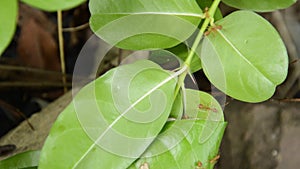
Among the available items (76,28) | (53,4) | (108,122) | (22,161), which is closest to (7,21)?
(53,4)

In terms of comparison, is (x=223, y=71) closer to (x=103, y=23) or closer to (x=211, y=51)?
(x=211, y=51)

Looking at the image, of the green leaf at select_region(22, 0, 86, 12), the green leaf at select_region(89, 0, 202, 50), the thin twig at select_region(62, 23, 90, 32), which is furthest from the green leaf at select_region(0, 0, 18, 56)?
the thin twig at select_region(62, 23, 90, 32)

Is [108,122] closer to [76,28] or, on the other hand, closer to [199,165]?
[199,165]

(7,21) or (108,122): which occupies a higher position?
(7,21)

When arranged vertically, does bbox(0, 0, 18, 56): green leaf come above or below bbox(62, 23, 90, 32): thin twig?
above

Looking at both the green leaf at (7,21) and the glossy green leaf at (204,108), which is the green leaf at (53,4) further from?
the glossy green leaf at (204,108)

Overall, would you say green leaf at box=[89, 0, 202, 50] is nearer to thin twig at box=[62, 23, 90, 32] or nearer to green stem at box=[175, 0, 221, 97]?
green stem at box=[175, 0, 221, 97]

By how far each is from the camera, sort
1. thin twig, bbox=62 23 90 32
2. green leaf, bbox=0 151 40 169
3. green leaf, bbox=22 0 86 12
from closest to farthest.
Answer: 1. green leaf, bbox=22 0 86 12
2. green leaf, bbox=0 151 40 169
3. thin twig, bbox=62 23 90 32

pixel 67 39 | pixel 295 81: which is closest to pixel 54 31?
pixel 67 39
